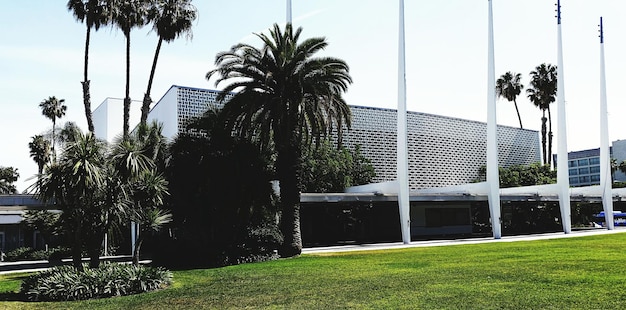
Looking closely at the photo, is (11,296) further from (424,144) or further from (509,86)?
(509,86)

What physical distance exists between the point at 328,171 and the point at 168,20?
80.1 ft

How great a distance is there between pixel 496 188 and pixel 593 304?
99.0 feet

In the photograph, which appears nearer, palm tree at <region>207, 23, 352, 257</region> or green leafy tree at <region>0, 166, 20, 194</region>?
palm tree at <region>207, 23, 352, 257</region>

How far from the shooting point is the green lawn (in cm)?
1191

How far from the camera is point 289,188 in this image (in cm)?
2905

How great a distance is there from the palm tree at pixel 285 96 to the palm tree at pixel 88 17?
7.95 m

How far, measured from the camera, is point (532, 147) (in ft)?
251

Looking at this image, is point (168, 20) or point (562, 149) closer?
point (168, 20)

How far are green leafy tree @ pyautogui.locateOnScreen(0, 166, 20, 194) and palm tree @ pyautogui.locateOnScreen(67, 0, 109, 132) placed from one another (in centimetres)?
5875

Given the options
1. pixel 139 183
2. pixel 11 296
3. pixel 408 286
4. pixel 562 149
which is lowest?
pixel 11 296

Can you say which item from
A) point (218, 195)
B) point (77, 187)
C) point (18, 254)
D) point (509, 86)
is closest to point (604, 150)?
point (509, 86)

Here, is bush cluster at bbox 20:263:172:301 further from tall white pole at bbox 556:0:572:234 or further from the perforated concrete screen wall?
the perforated concrete screen wall

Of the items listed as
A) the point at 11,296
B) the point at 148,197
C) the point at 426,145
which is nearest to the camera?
the point at 11,296

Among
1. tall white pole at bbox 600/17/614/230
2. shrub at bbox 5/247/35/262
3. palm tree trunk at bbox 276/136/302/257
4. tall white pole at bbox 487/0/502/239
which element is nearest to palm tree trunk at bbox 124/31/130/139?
palm tree trunk at bbox 276/136/302/257
